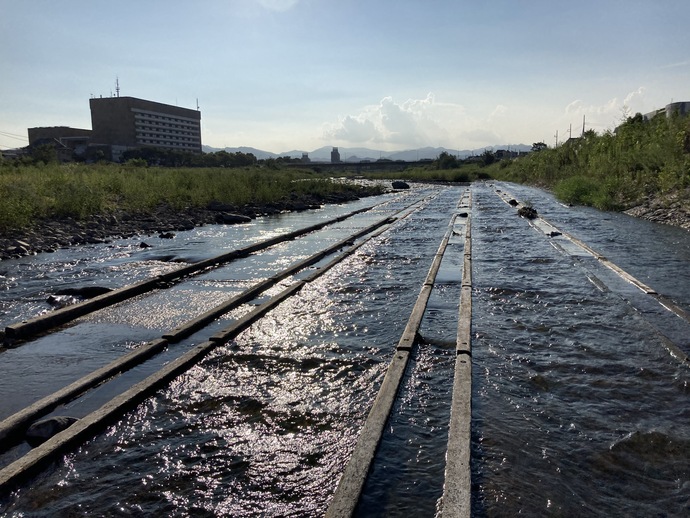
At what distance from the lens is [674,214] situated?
1644 centimetres

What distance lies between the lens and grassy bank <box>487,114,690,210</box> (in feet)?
62.2

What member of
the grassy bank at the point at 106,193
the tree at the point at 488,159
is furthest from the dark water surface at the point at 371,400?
the tree at the point at 488,159

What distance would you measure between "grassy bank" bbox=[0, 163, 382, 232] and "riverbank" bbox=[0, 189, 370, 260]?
0.41 meters

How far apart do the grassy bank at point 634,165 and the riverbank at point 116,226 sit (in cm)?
1521


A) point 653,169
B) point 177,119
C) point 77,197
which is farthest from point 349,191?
point 177,119

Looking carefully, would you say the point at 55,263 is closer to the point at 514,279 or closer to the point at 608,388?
the point at 514,279

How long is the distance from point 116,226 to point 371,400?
13811 millimetres

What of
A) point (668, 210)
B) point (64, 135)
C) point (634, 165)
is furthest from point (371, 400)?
point (64, 135)

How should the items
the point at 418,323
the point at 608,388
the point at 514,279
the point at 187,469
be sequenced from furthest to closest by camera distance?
the point at 514,279, the point at 418,323, the point at 608,388, the point at 187,469

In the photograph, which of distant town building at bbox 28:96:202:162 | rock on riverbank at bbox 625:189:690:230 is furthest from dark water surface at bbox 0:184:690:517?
distant town building at bbox 28:96:202:162

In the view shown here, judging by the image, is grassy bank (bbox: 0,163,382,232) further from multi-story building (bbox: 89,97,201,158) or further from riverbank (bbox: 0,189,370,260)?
multi-story building (bbox: 89,97,201,158)

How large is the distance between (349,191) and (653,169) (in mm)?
20469

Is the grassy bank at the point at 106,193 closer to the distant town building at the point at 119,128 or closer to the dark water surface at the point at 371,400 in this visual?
the dark water surface at the point at 371,400

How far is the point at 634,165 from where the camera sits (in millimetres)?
23406
